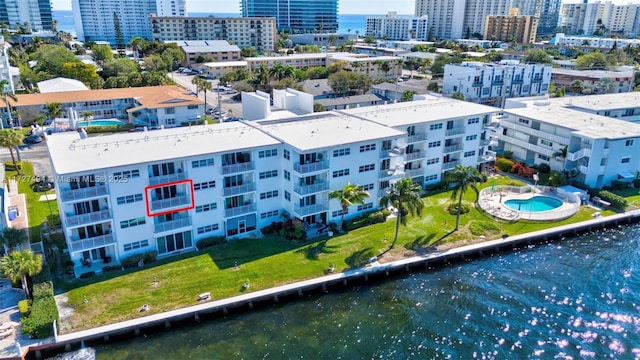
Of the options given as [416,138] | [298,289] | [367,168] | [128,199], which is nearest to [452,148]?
[416,138]

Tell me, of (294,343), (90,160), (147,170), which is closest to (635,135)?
(294,343)

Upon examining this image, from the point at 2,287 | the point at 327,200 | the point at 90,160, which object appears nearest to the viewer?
the point at 2,287

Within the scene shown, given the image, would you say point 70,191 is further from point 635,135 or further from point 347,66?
point 347,66

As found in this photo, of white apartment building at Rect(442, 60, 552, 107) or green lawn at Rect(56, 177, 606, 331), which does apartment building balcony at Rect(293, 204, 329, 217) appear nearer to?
green lawn at Rect(56, 177, 606, 331)

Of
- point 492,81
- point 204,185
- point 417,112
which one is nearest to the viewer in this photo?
point 204,185

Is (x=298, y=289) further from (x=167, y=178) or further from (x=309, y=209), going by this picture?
(x=167, y=178)

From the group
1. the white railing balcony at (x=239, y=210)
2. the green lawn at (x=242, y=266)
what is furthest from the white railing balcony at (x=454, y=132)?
the white railing balcony at (x=239, y=210)
